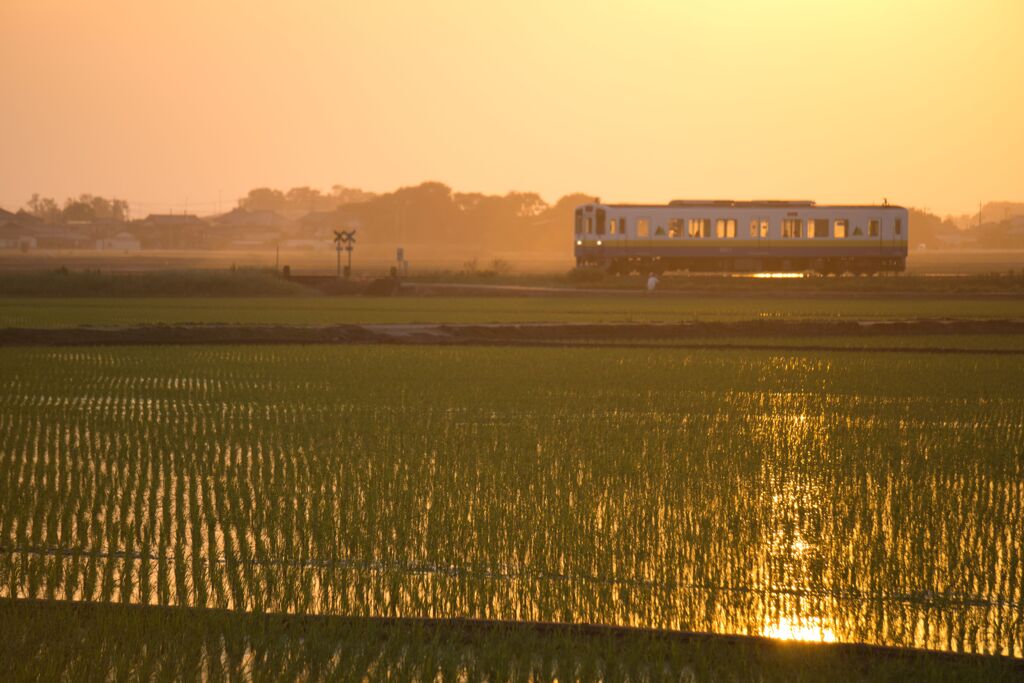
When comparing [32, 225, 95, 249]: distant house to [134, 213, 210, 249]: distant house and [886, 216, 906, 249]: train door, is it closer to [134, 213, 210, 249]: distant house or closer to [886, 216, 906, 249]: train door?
[134, 213, 210, 249]: distant house

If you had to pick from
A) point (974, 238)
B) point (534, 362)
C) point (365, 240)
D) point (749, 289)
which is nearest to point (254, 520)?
point (534, 362)

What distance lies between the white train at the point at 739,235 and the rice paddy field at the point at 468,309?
7238mm

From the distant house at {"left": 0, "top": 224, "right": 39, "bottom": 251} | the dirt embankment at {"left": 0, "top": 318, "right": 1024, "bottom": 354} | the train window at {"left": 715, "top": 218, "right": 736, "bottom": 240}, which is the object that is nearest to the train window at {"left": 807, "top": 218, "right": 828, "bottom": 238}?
the train window at {"left": 715, "top": 218, "right": 736, "bottom": 240}

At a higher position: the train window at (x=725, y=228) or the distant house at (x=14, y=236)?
the train window at (x=725, y=228)

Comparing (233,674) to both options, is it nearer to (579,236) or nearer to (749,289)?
(749,289)

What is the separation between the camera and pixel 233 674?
5699 mm

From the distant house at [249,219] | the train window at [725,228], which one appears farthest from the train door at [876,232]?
the distant house at [249,219]

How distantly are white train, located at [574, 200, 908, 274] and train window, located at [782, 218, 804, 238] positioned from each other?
0.13 feet

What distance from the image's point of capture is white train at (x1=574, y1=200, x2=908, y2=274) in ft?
162

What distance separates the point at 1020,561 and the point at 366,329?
68.0 feet

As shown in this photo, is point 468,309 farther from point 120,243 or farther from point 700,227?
point 120,243

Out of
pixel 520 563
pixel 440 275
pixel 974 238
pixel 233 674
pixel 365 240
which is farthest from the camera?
pixel 974 238

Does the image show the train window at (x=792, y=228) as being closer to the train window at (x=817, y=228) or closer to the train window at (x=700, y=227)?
the train window at (x=817, y=228)

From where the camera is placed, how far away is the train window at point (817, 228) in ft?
163
